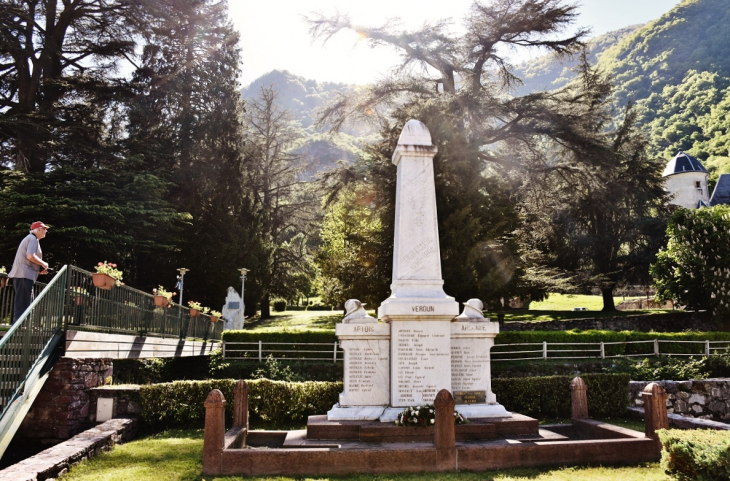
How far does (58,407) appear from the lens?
29.4 ft

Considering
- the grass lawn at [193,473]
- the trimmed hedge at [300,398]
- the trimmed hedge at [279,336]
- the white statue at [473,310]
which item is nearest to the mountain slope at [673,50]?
the trimmed hedge at [279,336]

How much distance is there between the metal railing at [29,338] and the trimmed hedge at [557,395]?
28.4 ft

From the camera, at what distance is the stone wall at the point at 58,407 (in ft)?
28.9

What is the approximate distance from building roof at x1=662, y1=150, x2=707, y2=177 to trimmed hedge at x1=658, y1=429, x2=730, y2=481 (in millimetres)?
56159

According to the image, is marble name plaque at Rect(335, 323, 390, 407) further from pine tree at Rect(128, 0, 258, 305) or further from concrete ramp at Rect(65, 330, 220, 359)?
pine tree at Rect(128, 0, 258, 305)

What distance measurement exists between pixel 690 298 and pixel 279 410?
2456cm

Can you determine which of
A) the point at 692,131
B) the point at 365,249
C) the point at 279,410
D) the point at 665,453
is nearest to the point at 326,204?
the point at 365,249

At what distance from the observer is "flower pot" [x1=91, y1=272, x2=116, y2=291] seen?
1019 centimetres

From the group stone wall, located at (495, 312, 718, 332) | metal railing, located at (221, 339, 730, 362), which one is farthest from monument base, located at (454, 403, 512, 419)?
stone wall, located at (495, 312, 718, 332)

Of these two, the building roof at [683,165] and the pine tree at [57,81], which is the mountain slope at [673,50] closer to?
the building roof at [683,165]

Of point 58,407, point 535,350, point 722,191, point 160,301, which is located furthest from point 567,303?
point 58,407

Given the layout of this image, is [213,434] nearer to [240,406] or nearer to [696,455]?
[240,406]

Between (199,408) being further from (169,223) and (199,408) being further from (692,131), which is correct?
(692,131)

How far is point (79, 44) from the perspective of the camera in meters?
26.6
